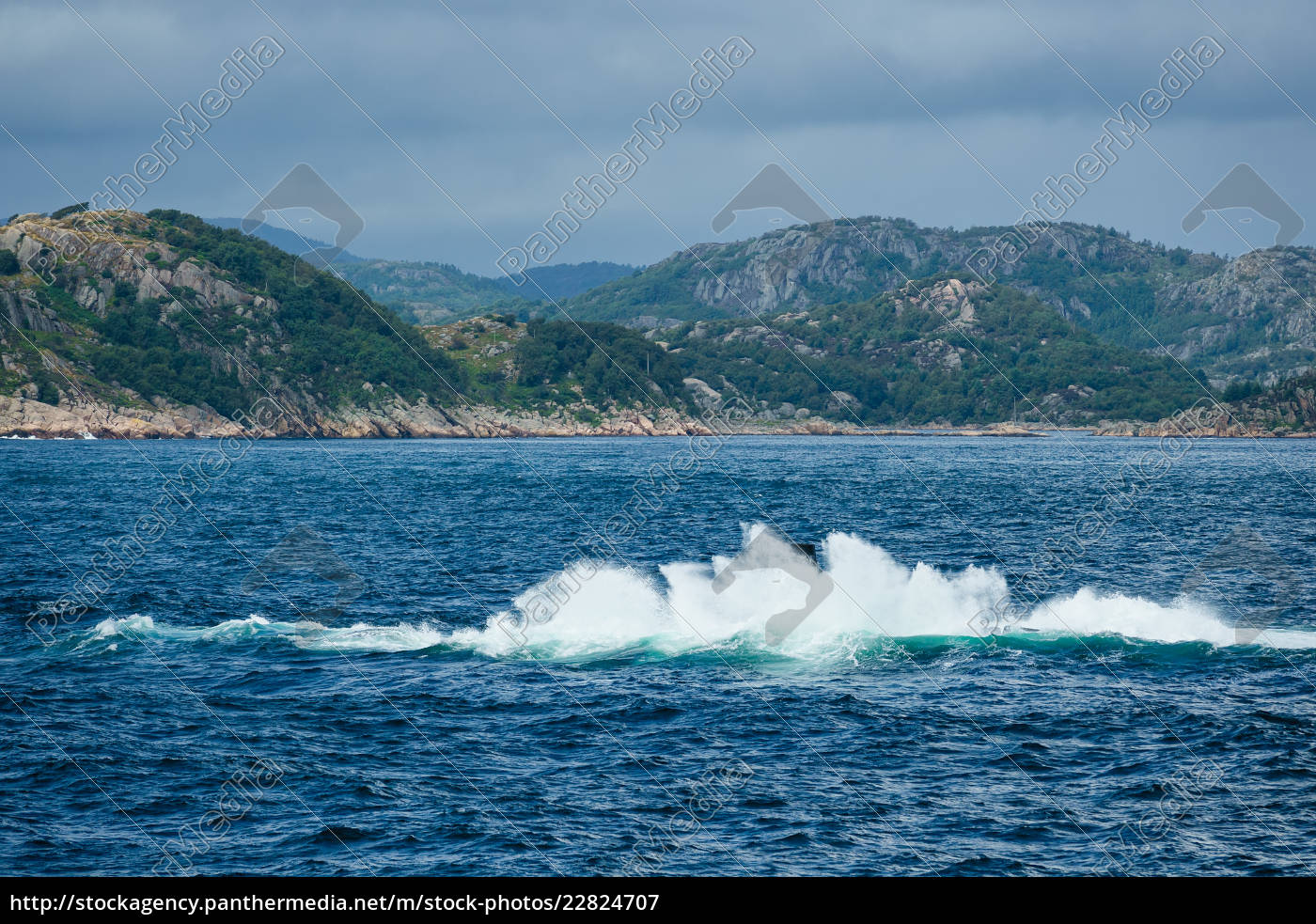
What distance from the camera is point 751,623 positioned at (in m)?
37.5

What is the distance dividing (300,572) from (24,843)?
3366 cm

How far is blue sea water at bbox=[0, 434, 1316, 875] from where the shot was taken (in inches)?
739

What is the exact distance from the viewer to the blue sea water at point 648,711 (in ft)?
61.6

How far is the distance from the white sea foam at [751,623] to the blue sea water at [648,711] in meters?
0.21

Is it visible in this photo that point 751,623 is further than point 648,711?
Yes

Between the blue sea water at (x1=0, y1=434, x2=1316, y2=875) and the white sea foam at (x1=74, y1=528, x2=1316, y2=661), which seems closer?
the blue sea water at (x1=0, y1=434, x2=1316, y2=875)

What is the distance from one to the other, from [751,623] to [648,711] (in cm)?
1112

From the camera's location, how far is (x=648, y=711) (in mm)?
26984

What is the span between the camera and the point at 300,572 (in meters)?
51.3

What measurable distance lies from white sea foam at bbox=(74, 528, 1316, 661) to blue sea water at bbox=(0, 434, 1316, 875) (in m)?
0.21

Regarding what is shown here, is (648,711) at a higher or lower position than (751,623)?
lower
